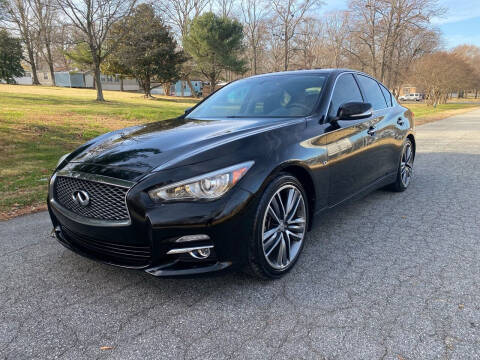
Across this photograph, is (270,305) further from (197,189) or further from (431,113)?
(431,113)

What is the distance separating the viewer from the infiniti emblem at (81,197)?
2496mm

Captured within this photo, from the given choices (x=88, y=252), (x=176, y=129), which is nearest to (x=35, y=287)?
(x=88, y=252)

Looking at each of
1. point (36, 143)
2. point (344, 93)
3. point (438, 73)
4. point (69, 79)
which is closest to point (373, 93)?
point (344, 93)

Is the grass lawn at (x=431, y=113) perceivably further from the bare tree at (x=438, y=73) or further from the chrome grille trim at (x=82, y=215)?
the chrome grille trim at (x=82, y=215)

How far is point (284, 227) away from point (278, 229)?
9 cm

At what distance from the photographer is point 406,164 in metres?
5.27

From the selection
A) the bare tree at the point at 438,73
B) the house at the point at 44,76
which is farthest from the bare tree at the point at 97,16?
the house at the point at 44,76

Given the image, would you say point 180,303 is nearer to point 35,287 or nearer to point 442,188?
point 35,287

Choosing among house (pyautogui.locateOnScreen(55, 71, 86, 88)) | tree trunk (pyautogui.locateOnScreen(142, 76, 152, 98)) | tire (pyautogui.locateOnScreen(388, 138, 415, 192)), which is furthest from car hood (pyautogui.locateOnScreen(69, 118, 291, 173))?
house (pyautogui.locateOnScreen(55, 71, 86, 88))

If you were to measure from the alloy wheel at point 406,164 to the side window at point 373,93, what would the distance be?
95cm

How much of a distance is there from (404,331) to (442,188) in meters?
3.91

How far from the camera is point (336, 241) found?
349cm

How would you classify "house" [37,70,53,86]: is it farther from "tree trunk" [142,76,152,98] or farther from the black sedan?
the black sedan

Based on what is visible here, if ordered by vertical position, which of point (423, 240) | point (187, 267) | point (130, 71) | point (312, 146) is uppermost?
point (130, 71)
